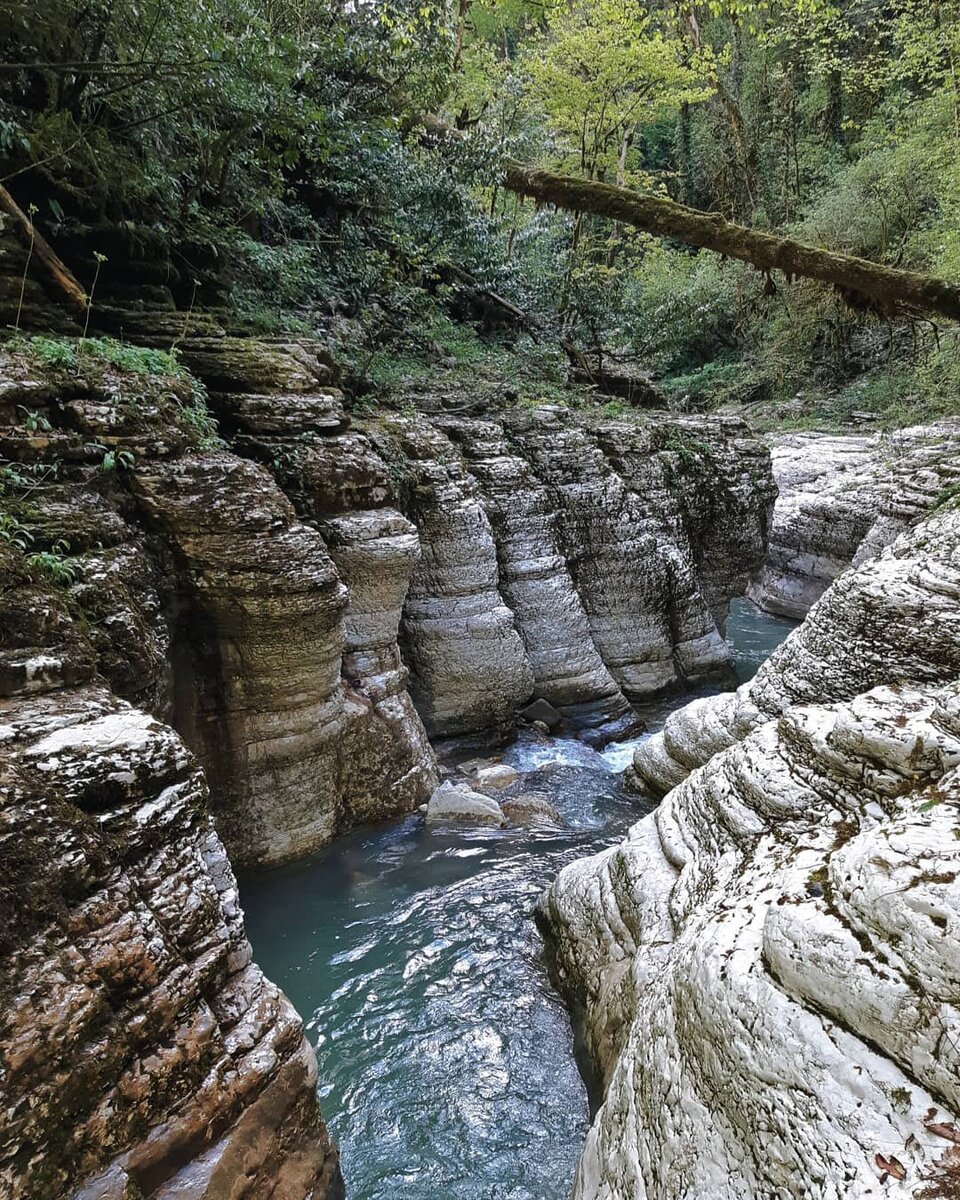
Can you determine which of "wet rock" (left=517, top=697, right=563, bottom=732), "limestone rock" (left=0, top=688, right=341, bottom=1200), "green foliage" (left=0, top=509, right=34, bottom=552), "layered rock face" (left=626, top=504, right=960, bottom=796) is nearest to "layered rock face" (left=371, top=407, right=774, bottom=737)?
"wet rock" (left=517, top=697, right=563, bottom=732)

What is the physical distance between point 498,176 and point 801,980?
12.1m

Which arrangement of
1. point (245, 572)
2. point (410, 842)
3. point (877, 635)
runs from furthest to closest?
point (410, 842)
point (245, 572)
point (877, 635)

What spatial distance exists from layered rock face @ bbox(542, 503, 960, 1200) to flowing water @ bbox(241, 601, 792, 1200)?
0.50m

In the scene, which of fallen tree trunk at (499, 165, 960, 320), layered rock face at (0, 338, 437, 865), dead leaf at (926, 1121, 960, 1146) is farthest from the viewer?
fallen tree trunk at (499, 165, 960, 320)

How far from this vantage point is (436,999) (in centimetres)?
510

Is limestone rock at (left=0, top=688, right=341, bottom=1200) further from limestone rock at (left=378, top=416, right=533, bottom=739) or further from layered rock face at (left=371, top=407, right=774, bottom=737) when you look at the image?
layered rock face at (left=371, top=407, right=774, bottom=737)

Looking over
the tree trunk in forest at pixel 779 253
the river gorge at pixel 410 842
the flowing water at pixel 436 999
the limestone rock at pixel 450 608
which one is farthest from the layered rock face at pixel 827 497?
the flowing water at pixel 436 999

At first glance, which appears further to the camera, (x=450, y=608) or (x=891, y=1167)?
(x=450, y=608)

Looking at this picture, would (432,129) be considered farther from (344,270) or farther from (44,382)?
(44,382)

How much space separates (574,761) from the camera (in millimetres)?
Answer: 8914

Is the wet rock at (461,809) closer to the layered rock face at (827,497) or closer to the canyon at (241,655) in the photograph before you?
the canyon at (241,655)

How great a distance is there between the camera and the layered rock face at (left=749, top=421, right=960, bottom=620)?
1345cm

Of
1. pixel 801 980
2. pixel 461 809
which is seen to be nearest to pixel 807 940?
pixel 801 980

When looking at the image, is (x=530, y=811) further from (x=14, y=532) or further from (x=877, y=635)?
(x=14, y=532)
